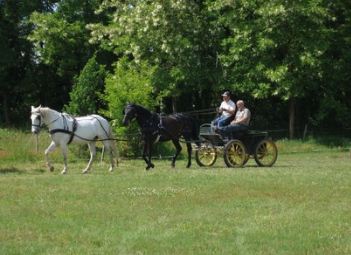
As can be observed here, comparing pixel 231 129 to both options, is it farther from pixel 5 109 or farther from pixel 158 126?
pixel 5 109

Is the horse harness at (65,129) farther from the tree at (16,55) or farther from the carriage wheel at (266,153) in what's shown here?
the tree at (16,55)

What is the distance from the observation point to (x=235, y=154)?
20891 millimetres

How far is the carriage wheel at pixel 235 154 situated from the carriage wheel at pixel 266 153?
45cm

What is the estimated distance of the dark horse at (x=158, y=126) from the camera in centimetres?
2045

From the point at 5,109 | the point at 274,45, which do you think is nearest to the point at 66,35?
the point at 5,109

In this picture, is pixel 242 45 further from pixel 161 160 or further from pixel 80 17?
pixel 80 17

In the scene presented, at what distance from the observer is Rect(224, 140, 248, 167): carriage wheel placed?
807 inches

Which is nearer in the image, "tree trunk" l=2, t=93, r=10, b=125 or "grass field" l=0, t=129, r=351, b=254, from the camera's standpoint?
"grass field" l=0, t=129, r=351, b=254

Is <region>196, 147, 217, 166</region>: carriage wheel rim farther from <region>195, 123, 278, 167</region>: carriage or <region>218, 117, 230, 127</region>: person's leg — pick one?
<region>218, 117, 230, 127</region>: person's leg

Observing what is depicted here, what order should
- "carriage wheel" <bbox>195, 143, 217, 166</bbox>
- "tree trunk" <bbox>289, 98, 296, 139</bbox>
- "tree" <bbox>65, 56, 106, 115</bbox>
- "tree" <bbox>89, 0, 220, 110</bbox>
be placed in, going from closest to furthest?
1. "carriage wheel" <bbox>195, 143, 217, 166</bbox>
2. "tree" <bbox>65, 56, 106, 115</bbox>
3. "tree" <bbox>89, 0, 220, 110</bbox>
4. "tree trunk" <bbox>289, 98, 296, 139</bbox>

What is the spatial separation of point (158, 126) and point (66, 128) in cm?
283

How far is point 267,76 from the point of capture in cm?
A: 3119

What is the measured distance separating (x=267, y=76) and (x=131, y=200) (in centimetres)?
1970

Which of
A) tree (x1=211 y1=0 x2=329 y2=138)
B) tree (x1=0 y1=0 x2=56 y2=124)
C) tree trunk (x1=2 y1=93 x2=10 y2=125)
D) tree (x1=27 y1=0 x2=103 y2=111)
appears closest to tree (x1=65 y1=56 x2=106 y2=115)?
tree (x1=211 y1=0 x2=329 y2=138)
